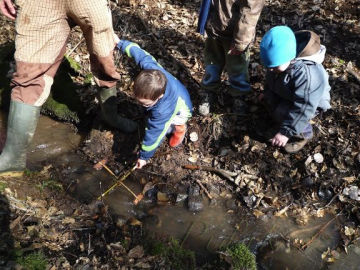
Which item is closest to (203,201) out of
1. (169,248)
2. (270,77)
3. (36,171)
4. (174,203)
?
(174,203)

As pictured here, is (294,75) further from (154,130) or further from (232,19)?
(154,130)

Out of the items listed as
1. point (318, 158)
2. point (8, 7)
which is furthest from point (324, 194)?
point (8, 7)

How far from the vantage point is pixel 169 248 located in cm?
363

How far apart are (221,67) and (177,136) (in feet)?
3.56

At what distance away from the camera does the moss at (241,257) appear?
358 cm

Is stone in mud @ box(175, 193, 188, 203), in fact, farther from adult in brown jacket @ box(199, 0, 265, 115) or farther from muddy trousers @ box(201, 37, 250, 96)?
muddy trousers @ box(201, 37, 250, 96)

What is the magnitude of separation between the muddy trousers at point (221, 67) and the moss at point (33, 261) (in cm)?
290

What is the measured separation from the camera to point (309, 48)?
3.61 meters

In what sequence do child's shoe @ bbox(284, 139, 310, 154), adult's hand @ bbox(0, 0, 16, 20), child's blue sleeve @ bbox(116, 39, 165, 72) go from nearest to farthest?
adult's hand @ bbox(0, 0, 16, 20), child's blue sleeve @ bbox(116, 39, 165, 72), child's shoe @ bbox(284, 139, 310, 154)

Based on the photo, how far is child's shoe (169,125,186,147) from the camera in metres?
4.65

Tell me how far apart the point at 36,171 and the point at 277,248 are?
119 inches

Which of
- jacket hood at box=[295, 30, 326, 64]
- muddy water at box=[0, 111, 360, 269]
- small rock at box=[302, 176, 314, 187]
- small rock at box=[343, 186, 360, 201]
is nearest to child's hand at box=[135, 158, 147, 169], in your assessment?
muddy water at box=[0, 111, 360, 269]

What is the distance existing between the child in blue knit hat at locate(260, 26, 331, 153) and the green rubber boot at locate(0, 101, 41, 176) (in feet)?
8.15

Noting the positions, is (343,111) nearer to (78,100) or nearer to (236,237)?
(236,237)
